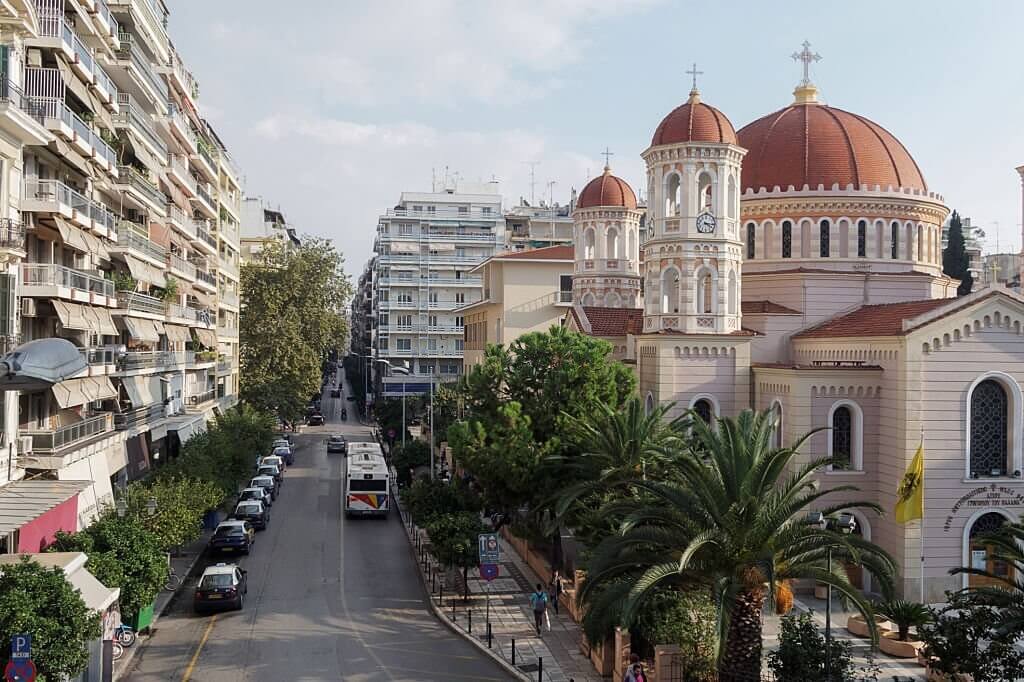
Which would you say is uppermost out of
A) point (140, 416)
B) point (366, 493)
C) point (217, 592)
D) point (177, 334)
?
point (177, 334)

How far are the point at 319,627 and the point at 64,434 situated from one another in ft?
28.3

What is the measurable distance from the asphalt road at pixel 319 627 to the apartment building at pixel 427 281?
4864cm

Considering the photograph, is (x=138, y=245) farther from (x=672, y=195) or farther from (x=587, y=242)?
(x=587, y=242)

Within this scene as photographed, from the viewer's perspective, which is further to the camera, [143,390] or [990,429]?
[143,390]

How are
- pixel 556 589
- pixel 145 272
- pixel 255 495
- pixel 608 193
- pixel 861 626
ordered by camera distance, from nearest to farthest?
pixel 861 626, pixel 556 589, pixel 145 272, pixel 255 495, pixel 608 193

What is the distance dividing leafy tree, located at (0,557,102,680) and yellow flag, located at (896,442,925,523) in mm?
20911

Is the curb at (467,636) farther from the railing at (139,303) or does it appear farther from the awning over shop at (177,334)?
the awning over shop at (177,334)

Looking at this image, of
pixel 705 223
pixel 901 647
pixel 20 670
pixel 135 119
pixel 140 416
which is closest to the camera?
pixel 20 670

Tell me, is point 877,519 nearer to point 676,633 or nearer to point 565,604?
point 565,604

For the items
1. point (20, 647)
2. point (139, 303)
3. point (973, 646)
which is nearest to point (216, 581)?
point (20, 647)

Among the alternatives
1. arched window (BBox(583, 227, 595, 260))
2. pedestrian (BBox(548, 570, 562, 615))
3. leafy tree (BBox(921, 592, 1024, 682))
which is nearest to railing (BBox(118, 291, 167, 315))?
pedestrian (BBox(548, 570, 562, 615))

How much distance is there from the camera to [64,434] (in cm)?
2581

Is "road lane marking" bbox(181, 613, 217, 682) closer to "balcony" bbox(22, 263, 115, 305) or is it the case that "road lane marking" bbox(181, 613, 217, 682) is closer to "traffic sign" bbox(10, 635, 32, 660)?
"traffic sign" bbox(10, 635, 32, 660)

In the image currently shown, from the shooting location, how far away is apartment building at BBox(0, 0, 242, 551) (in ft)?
77.9
